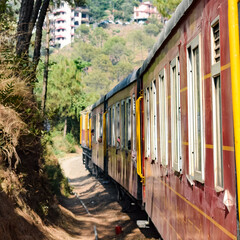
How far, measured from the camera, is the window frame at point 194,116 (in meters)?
4.31

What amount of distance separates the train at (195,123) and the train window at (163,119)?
0.5 inches

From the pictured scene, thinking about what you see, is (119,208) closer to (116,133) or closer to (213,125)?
(116,133)

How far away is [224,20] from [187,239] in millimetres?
2572

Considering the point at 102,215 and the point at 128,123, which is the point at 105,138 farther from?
the point at 128,123

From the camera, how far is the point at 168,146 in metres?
6.36

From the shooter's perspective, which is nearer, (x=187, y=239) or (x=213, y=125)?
(x=213, y=125)

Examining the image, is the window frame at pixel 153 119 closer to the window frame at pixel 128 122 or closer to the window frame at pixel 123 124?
the window frame at pixel 128 122

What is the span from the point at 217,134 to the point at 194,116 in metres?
0.89

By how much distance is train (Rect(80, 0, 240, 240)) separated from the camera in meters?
3.34

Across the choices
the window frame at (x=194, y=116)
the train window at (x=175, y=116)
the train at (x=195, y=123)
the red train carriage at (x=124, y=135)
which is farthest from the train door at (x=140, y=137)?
the window frame at (x=194, y=116)

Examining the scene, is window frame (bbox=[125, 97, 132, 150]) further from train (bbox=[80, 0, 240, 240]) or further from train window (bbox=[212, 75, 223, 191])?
train window (bbox=[212, 75, 223, 191])

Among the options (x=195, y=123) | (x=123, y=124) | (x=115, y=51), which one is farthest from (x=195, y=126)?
(x=115, y=51)

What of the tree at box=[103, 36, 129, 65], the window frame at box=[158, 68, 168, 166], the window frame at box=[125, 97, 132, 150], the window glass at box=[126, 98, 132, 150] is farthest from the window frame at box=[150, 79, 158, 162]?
the tree at box=[103, 36, 129, 65]

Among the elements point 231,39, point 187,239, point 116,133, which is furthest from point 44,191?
point 231,39
